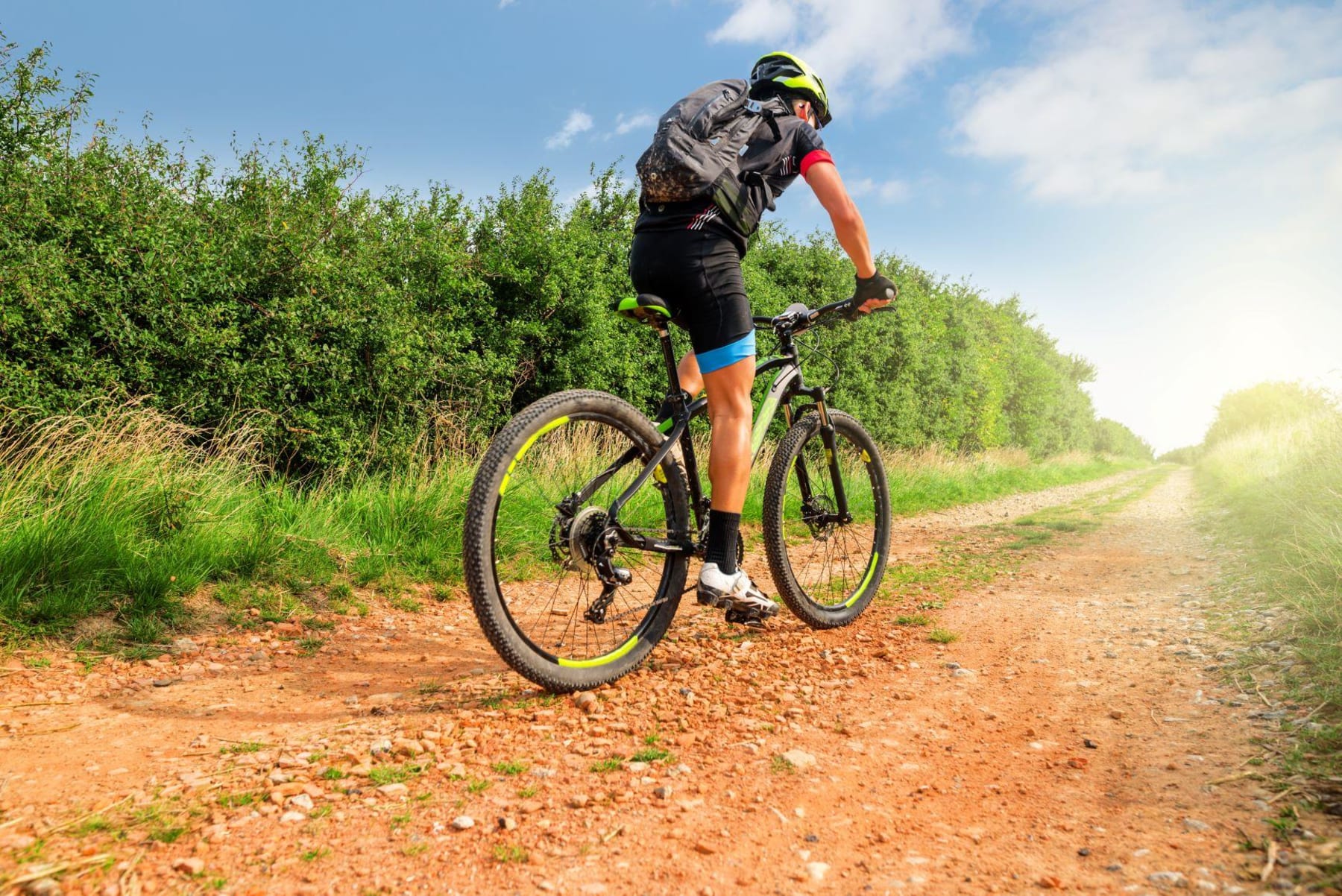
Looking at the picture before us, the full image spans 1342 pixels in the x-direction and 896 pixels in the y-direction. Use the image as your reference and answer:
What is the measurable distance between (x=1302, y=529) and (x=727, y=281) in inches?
227

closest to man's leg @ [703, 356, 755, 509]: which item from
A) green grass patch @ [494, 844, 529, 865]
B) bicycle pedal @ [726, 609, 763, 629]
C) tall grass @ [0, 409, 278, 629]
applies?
bicycle pedal @ [726, 609, 763, 629]

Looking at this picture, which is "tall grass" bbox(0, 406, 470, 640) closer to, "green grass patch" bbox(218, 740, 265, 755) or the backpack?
"green grass patch" bbox(218, 740, 265, 755)

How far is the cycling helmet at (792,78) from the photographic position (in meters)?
3.47

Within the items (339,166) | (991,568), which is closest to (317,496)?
(991,568)

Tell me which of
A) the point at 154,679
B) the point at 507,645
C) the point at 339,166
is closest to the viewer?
the point at 507,645

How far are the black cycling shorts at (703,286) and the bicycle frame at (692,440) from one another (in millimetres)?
149

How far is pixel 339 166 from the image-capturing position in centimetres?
1115

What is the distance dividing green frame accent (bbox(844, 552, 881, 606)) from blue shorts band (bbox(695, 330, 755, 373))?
1.71m

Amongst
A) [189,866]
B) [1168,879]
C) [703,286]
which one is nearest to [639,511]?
[703,286]

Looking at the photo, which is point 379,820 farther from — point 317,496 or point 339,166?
point 339,166

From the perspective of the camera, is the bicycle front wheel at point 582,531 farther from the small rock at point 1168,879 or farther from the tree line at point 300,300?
the tree line at point 300,300

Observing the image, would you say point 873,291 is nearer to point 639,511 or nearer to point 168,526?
point 639,511

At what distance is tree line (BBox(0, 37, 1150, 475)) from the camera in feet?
19.1

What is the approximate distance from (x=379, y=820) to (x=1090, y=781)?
1980 millimetres
